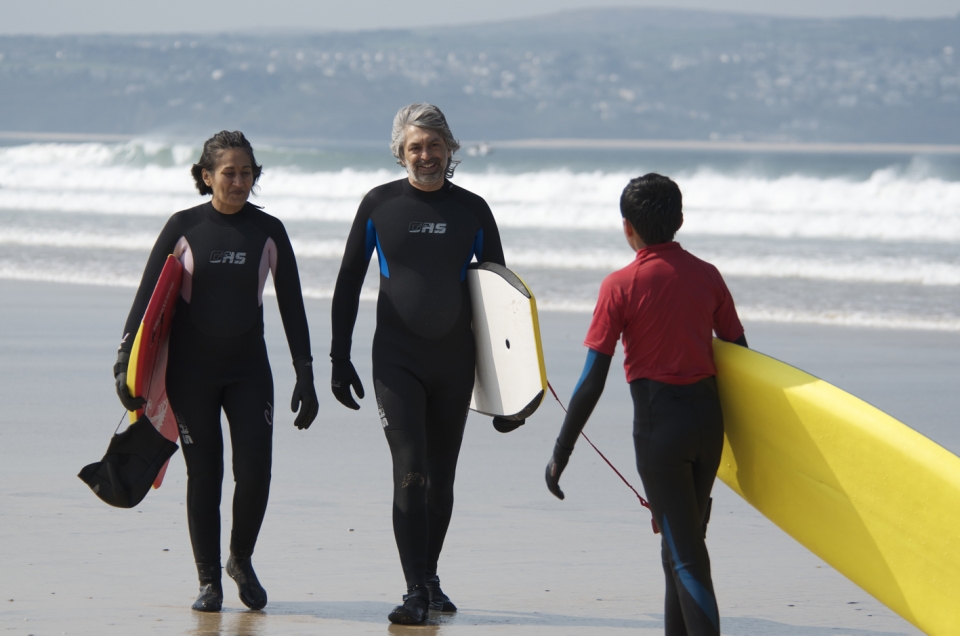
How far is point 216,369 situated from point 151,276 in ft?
1.18

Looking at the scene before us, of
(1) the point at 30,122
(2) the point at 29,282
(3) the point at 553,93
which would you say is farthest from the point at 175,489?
(3) the point at 553,93

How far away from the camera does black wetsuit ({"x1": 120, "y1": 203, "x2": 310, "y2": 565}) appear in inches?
141

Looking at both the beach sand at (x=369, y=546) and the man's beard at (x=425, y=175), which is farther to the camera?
the man's beard at (x=425, y=175)

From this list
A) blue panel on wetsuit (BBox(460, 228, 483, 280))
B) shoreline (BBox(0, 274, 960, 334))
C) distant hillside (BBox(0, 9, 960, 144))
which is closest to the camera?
blue panel on wetsuit (BBox(460, 228, 483, 280))

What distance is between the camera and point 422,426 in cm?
358

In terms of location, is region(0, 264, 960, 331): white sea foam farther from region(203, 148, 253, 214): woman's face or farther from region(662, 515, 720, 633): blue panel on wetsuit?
region(662, 515, 720, 633): blue panel on wetsuit

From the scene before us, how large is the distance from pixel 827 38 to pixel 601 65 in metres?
37.6

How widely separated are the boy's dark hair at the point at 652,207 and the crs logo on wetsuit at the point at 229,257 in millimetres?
1326

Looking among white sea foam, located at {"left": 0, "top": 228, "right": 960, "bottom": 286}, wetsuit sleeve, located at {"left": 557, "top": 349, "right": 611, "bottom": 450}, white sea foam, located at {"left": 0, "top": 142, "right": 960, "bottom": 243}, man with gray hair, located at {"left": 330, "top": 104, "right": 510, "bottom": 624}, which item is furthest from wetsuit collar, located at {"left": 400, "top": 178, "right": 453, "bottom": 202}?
white sea foam, located at {"left": 0, "top": 142, "right": 960, "bottom": 243}

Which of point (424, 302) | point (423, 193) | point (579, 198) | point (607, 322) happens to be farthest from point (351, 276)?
point (579, 198)

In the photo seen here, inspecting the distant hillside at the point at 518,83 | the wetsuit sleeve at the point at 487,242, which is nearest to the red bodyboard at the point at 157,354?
the wetsuit sleeve at the point at 487,242

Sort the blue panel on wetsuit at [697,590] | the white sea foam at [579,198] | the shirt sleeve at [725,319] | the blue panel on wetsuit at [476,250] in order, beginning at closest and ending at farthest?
the blue panel on wetsuit at [697,590], the shirt sleeve at [725,319], the blue panel on wetsuit at [476,250], the white sea foam at [579,198]

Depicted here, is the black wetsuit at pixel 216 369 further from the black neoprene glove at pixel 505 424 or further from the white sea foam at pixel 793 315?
the white sea foam at pixel 793 315

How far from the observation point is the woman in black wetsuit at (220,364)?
11.7ft
